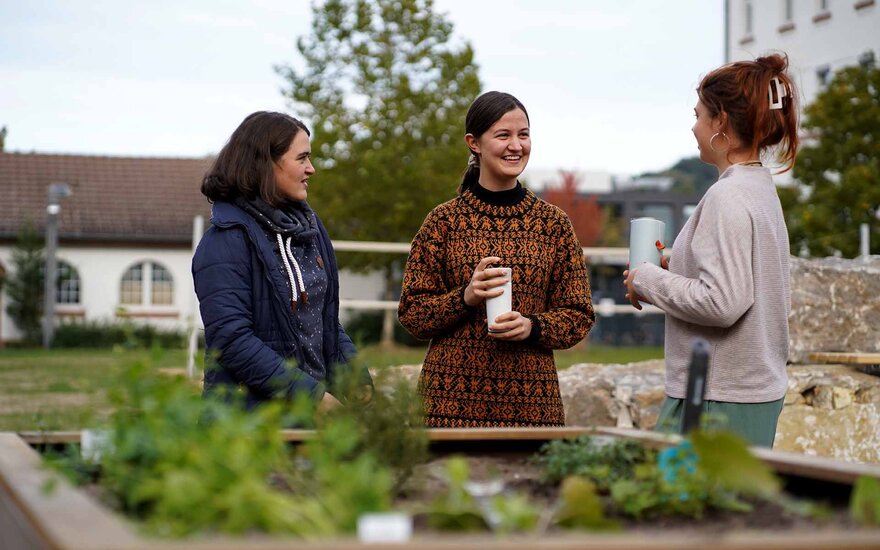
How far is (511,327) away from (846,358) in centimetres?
332

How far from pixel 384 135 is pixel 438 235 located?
87.7 feet

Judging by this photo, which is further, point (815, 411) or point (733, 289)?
point (815, 411)

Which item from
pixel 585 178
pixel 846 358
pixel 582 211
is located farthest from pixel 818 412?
pixel 585 178

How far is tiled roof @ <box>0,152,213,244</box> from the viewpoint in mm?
35031

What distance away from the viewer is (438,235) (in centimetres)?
356

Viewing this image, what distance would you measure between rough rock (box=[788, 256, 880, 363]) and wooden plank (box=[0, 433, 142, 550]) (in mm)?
4905

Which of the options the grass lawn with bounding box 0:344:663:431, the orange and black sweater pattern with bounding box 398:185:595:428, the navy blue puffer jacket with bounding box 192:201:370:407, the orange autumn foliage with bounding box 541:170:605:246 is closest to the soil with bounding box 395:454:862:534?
the grass lawn with bounding box 0:344:663:431

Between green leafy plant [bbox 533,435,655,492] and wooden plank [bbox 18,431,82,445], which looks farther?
wooden plank [bbox 18,431,82,445]

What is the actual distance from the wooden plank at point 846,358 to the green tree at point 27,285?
29.5m

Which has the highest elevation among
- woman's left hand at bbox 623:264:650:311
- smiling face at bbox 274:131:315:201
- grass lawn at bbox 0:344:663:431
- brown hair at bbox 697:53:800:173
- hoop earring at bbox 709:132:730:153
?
brown hair at bbox 697:53:800:173

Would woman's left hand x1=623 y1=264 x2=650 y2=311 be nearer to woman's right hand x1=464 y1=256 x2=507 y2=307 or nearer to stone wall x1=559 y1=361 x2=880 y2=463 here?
woman's right hand x1=464 y1=256 x2=507 y2=307

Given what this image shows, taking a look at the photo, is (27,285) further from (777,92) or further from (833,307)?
(777,92)

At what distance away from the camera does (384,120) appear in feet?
98.3

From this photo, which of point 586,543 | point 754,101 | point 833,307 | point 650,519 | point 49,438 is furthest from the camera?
point 833,307
